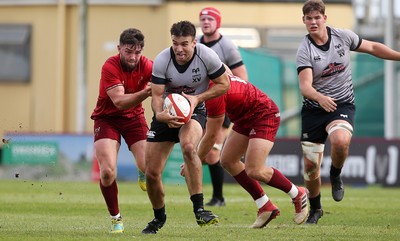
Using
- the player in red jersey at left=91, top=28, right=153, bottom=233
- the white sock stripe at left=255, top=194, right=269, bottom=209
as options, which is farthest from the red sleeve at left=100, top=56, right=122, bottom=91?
the white sock stripe at left=255, top=194, right=269, bottom=209

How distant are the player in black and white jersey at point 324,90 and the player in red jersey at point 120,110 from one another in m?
1.82

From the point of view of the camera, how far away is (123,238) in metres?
11.2

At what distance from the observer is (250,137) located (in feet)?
41.1

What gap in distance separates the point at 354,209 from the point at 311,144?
3083 mm

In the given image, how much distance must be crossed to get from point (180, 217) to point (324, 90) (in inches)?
103

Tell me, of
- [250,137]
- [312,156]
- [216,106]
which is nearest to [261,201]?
[250,137]

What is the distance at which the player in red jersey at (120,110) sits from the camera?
472 inches

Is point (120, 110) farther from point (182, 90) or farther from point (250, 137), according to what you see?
point (250, 137)

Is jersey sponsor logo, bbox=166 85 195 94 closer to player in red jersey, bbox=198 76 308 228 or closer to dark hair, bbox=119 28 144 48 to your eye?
player in red jersey, bbox=198 76 308 228

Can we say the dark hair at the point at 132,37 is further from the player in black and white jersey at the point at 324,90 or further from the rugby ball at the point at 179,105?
the player in black and white jersey at the point at 324,90

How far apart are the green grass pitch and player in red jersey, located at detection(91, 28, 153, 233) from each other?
57 centimetres

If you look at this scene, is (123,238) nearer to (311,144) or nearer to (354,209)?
(311,144)

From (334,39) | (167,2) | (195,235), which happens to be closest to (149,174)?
(195,235)

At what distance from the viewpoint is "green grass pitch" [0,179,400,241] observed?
37.9ft
